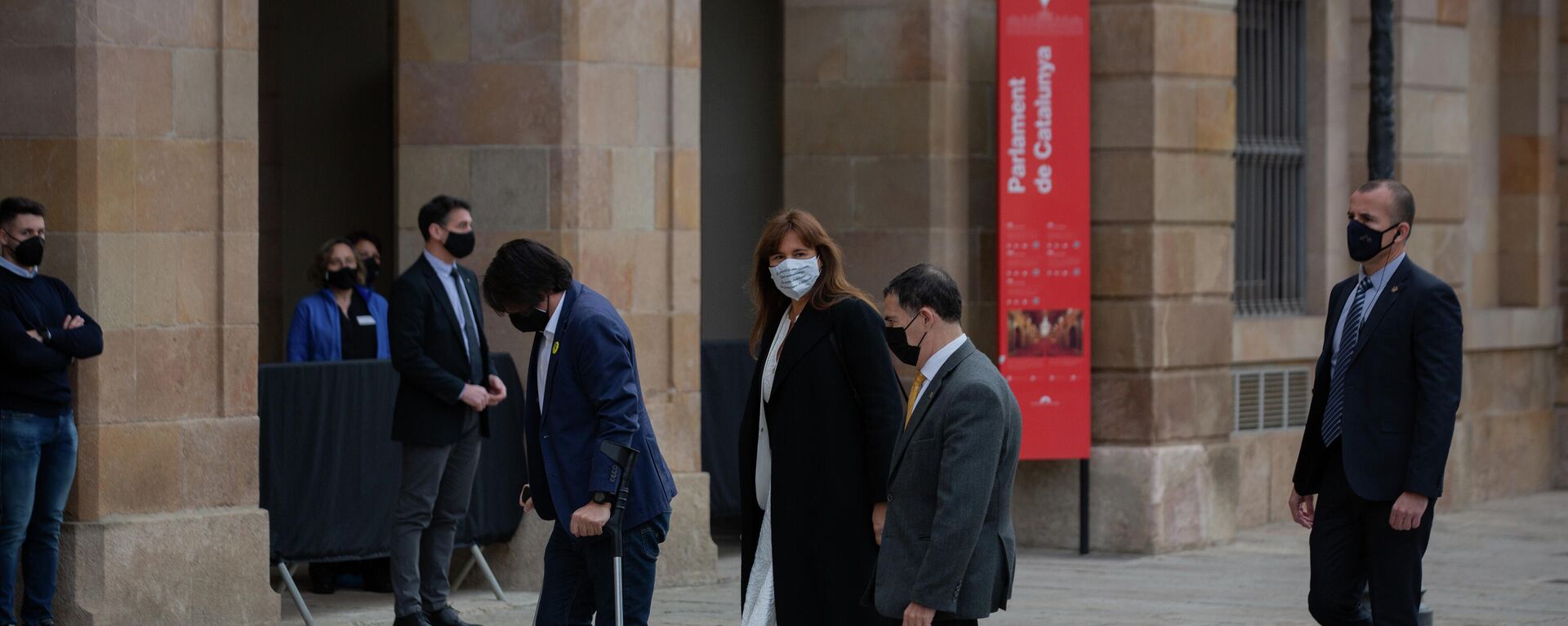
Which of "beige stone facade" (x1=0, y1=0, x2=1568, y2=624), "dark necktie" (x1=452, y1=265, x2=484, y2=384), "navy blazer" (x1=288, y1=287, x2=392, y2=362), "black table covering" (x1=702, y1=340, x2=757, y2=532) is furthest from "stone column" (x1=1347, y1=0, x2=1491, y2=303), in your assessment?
"dark necktie" (x1=452, y1=265, x2=484, y2=384)

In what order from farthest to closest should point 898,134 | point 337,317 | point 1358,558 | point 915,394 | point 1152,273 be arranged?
point 898,134
point 1152,273
point 337,317
point 1358,558
point 915,394

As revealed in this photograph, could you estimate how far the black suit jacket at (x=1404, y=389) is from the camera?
279 inches

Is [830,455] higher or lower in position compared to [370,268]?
lower

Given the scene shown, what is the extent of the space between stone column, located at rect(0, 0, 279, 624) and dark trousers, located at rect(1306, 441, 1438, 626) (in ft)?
15.9

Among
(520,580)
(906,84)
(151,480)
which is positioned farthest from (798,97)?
(151,480)

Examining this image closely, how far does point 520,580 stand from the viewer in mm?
11164

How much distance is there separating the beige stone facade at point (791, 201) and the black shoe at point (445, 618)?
78 cm

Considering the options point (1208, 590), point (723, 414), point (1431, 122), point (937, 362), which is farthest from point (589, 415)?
point (1431, 122)

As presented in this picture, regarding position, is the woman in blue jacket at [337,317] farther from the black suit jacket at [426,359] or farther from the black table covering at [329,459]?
the black suit jacket at [426,359]

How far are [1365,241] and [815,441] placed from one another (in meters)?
2.05

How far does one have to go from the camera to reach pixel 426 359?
31.1 ft

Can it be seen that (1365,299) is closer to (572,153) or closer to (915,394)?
(915,394)

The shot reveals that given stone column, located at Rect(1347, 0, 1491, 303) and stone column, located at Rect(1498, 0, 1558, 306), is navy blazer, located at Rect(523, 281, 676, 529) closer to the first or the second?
stone column, located at Rect(1347, 0, 1491, 303)

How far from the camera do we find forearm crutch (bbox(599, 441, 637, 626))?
267 inches
